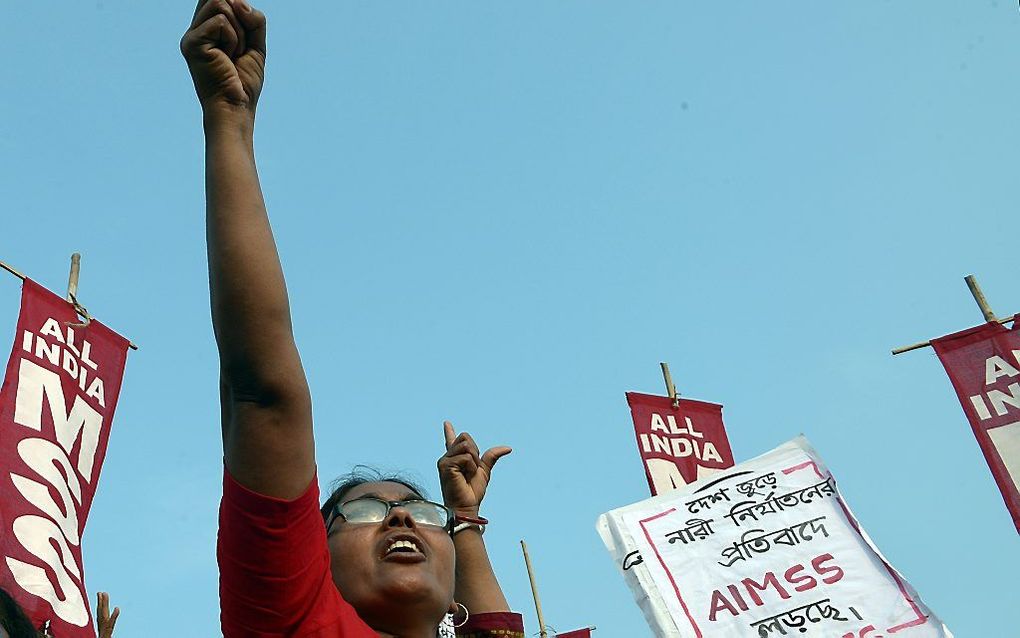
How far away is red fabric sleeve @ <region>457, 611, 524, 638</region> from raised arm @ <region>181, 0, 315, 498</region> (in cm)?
102

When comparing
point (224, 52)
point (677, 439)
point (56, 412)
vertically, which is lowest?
point (224, 52)

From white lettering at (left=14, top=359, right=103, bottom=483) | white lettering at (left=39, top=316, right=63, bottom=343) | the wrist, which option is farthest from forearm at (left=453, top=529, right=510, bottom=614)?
white lettering at (left=39, top=316, right=63, bottom=343)

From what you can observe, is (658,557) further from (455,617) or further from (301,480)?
(301,480)

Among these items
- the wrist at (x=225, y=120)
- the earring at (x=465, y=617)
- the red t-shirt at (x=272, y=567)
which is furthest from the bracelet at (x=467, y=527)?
the wrist at (x=225, y=120)

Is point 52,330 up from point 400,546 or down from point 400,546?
up

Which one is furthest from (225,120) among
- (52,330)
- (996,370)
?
(996,370)

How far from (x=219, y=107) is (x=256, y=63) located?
Result: 0.12 m

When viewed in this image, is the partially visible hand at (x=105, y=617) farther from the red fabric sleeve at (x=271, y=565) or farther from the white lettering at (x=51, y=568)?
the red fabric sleeve at (x=271, y=565)

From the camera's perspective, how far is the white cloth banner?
225 inches

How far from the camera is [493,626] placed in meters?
2.73

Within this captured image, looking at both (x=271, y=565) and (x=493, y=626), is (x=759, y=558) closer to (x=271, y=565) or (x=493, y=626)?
(x=493, y=626)

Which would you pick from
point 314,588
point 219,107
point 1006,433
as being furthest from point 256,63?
point 1006,433

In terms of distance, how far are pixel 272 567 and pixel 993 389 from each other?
24.6ft

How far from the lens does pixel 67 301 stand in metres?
7.17
